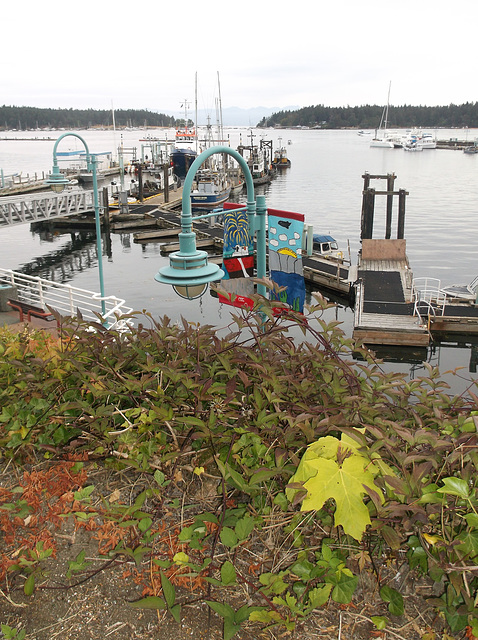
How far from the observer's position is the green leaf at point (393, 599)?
1887mm

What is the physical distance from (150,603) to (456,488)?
1.18 meters

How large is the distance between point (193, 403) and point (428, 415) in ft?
3.89

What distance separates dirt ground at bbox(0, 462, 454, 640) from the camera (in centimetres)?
191

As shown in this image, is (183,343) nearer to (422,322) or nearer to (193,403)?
(193,403)

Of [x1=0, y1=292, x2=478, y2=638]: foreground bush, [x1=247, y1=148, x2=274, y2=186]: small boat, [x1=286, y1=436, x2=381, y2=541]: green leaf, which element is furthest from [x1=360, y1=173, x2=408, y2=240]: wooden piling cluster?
[x1=247, y1=148, x2=274, y2=186]: small boat

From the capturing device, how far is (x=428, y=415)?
2506 mm

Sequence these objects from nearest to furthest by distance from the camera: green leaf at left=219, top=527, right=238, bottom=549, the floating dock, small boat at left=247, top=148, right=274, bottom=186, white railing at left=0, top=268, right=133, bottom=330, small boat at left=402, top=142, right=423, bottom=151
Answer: green leaf at left=219, top=527, right=238, bottom=549 < white railing at left=0, top=268, right=133, bottom=330 < the floating dock < small boat at left=247, top=148, right=274, bottom=186 < small boat at left=402, top=142, right=423, bottom=151

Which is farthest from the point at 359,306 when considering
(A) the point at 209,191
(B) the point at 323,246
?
(A) the point at 209,191

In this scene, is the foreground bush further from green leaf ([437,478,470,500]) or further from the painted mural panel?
the painted mural panel

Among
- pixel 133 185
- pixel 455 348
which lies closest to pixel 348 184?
pixel 133 185

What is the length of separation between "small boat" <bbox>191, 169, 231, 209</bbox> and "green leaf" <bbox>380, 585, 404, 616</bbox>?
138 feet

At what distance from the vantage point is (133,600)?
79.4 inches

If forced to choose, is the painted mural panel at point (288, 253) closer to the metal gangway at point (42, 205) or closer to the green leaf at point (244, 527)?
the green leaf at point (244, 527)

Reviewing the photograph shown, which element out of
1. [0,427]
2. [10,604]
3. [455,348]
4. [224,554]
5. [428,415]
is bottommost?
[455,348]
